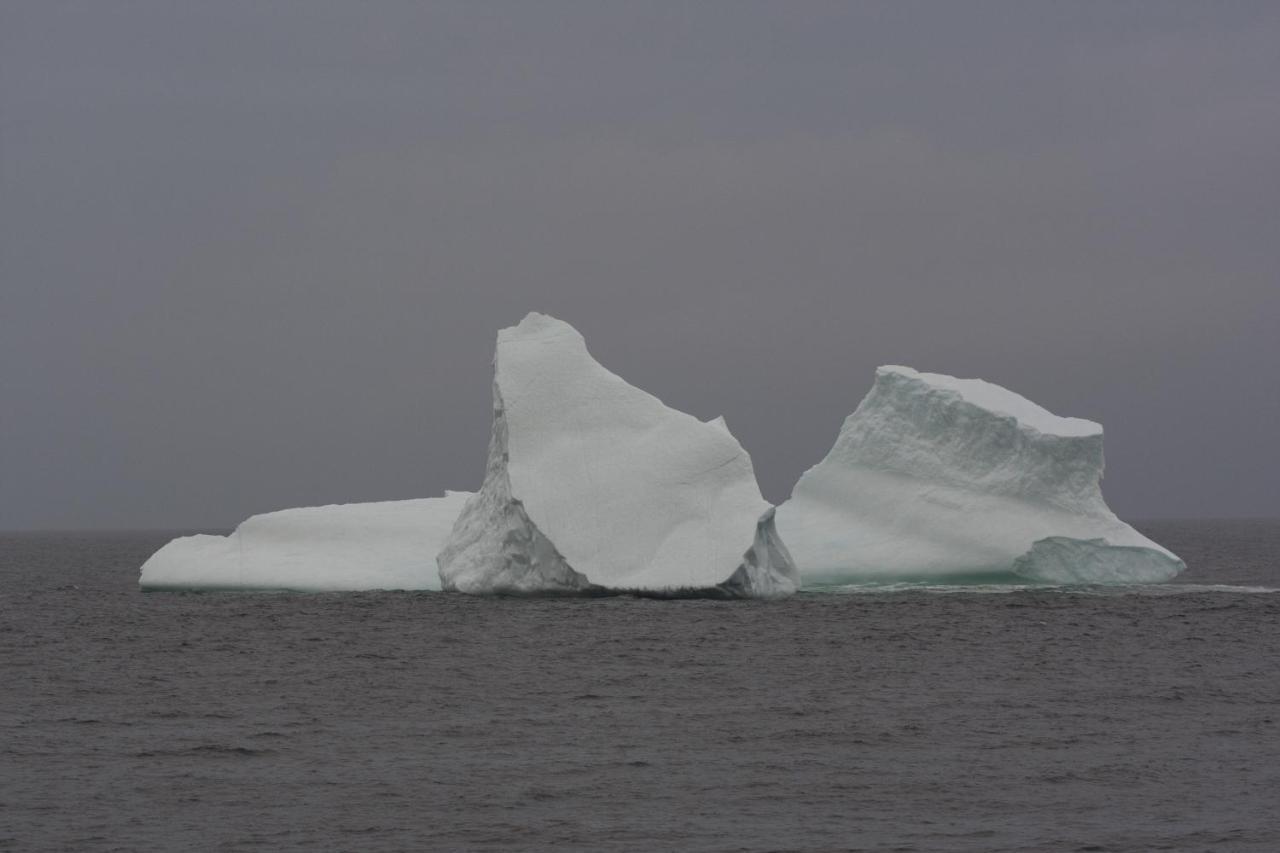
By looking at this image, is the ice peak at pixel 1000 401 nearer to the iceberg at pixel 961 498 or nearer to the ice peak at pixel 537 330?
the iceberg at pixel 961 498

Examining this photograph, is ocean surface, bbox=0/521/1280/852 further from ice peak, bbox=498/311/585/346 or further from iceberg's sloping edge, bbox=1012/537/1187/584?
ice peak, bbox=498/311/585/346

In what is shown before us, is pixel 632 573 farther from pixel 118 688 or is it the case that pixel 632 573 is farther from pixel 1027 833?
pixel 1027 833

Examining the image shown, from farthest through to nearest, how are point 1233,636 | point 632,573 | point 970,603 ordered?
1. point 970,603
2. point 632,573
3. point 1233,636

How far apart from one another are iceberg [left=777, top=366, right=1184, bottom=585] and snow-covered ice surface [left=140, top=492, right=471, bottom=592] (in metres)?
7.53

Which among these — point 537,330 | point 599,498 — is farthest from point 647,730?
point 537,330

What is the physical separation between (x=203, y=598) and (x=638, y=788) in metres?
21.1

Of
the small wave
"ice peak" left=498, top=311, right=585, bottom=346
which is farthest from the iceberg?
"ice peak" left=498, top=311, right=585, bottom=346

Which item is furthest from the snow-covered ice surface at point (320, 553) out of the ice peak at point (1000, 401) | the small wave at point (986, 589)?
the ice peak at point (1000, 401)

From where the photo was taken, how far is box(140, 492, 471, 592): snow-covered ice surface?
103 ft

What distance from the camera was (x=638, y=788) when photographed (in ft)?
45.4

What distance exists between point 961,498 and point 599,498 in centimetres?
766

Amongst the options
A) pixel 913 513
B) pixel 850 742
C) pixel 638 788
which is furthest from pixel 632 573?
pixel 638 788

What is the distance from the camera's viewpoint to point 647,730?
16.6 meters

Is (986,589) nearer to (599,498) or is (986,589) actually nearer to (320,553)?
(599,498)
